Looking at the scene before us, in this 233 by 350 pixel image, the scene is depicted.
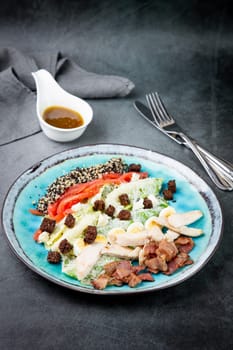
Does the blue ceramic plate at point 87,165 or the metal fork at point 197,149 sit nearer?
the blue ceramic plate at point 87,165

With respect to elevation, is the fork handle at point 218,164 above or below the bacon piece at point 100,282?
below

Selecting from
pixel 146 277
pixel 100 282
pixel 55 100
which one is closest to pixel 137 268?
pixel 146 277

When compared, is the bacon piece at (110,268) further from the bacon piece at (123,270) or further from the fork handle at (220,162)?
the fork handle at (220,162)

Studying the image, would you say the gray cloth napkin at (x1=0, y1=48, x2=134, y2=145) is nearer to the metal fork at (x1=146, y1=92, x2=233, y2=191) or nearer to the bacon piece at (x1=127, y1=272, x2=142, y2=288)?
the metal fork at (x1=146, y1=92, x2=233, y2=191)

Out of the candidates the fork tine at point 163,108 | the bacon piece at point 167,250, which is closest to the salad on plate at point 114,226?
the bacon piece at point 167,250

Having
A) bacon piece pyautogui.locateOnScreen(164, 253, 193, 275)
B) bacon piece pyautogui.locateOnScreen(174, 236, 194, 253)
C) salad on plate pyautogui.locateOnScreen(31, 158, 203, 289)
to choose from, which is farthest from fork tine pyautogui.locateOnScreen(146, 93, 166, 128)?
bacon piece pyautogui.locateOnScreen(164, 253, 193, 275)

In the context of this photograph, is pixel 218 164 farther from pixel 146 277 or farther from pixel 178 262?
pixel 146 277
